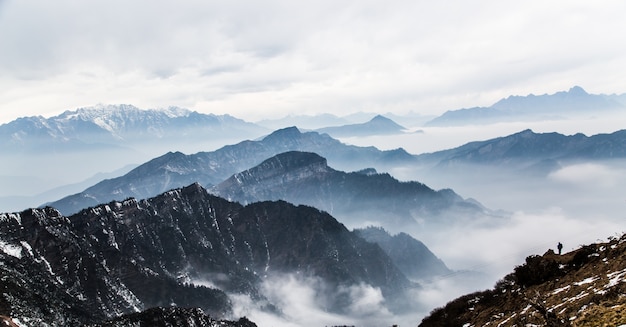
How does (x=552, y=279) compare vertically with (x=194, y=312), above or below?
above

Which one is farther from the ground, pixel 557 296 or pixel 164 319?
pixel 557 296

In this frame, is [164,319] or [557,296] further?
[164,319]

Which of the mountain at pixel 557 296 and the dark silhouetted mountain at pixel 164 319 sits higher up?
the mountain at pixel 557 296

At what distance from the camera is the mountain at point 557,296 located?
1897 inches

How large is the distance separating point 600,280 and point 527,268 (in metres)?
23.0

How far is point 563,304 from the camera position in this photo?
5766cm

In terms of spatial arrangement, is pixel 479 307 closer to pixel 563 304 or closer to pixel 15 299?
pixel 563 304

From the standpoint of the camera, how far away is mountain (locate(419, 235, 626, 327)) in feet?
158

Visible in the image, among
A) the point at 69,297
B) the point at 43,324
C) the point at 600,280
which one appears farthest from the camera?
A: the point at 69,297

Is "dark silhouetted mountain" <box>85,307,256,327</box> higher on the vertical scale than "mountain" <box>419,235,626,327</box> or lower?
lower

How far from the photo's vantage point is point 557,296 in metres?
63.8

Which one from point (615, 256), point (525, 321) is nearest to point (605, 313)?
point (525, 321)

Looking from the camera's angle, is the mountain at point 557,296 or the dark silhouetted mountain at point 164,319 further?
the dark silhouetted mountain at point 164,319

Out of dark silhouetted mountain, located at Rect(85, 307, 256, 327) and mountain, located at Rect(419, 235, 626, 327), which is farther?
dark silhouetted mountain, located at Rect(85, 307, 256, 327)
